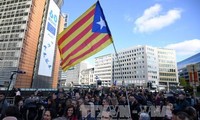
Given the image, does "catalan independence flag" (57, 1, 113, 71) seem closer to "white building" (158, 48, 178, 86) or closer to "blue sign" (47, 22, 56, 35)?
"blue sign" (47, 22, 56, 35)

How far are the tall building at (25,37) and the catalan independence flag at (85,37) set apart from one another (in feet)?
140

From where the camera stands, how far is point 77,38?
24.9ft

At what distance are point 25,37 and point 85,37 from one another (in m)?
57.0

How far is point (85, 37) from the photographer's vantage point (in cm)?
738

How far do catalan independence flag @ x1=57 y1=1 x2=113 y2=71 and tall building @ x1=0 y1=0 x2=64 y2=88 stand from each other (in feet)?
140

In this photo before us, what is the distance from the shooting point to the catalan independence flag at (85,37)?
6.91m

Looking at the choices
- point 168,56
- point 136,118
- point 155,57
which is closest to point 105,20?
point 136,118

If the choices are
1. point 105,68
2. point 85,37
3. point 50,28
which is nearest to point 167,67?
point 105,68

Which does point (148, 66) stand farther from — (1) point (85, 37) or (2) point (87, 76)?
(1) point (85, 37)

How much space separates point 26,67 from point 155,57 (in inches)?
3313

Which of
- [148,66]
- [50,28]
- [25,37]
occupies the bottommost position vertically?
[148,66]

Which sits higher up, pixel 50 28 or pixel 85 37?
pixel 50 28

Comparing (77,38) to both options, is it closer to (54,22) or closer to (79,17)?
(79,17)

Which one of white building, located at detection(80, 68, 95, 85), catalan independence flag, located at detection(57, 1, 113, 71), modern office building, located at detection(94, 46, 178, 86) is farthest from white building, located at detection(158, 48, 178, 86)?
catalan independence flag, located at detection(57, 1, 113, 71)
